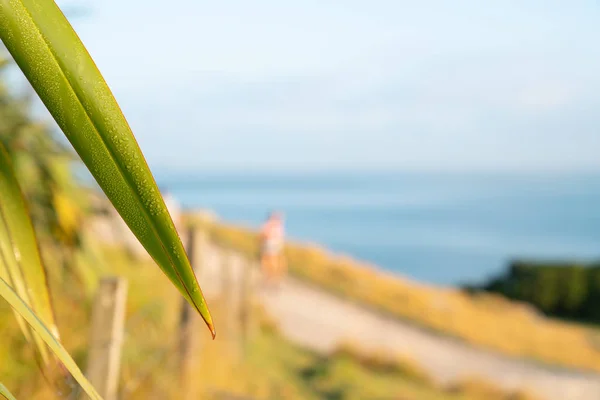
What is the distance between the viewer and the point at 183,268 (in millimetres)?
768

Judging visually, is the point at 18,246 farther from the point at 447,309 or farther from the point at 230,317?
the point at 447,309

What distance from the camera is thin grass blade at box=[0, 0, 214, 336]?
733 mm

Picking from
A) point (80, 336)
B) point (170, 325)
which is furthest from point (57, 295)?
point (170, 325)

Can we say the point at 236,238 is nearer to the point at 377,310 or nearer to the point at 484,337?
the point at 377,310

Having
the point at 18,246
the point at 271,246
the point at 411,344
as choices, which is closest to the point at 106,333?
the point at 18,246

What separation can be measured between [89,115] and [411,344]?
1084 centimetres

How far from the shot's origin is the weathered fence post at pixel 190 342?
179 inches

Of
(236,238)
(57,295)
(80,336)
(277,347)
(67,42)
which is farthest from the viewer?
(236,238)

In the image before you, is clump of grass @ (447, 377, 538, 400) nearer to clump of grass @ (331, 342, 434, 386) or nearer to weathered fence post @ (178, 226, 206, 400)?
clump of grass @ (331, 342, 434, 386)

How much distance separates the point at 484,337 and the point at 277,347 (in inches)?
170

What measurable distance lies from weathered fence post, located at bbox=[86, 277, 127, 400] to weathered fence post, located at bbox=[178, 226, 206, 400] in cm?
207

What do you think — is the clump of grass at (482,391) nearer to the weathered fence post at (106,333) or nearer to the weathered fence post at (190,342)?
the weathered fence post at (190,342)

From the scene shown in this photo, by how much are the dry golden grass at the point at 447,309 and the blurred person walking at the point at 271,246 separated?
1153 millimetres

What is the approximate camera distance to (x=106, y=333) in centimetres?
238
